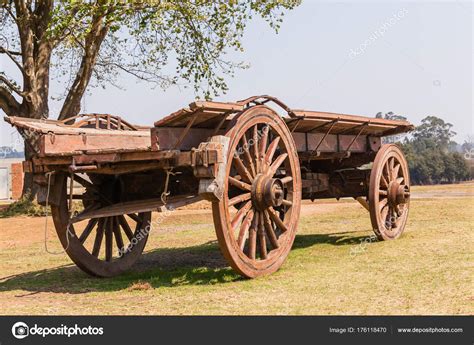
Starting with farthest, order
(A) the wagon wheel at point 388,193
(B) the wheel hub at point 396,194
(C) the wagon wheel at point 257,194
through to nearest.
Answer: (B) the wheel hub at point 396,194, (A) the wagon wheel at point 388,193, (C) the wagon wheel at point 257,194

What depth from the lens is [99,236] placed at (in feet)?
27.5

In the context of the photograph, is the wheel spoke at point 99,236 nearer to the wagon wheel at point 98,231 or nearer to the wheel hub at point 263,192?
the wagon wheel at point 98,231

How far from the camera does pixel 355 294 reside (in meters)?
5.97

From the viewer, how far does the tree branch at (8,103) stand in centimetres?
2000

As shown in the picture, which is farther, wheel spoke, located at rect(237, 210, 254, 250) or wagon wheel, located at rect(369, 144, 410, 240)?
wagon wheel, located at rect(369, 144, 410, 240)

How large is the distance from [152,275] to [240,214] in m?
1.71

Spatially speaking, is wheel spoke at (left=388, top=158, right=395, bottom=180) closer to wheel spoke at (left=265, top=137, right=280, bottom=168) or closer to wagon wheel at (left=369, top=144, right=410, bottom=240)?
wagon wheel at (left=369, top=144, right=410, bottom=240)

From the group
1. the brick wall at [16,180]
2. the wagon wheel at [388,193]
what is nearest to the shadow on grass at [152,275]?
the wagon wheel at [388,193]

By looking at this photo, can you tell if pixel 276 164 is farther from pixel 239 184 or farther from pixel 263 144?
pixel 239 184

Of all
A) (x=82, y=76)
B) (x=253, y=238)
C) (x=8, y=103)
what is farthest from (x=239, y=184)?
(x=8, y=103)

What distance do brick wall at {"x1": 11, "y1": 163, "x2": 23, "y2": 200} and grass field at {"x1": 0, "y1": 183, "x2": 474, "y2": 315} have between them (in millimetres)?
20955

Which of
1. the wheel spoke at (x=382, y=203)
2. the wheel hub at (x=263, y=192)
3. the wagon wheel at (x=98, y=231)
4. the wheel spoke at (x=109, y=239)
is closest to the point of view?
the wheel hub at (x=263, y=192)

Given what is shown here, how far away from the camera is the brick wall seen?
32.0 meters

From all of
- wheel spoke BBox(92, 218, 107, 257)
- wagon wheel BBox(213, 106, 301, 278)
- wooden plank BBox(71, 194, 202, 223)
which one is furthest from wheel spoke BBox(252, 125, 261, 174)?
wheel spoke BBox(92, 218, 107, 257)
